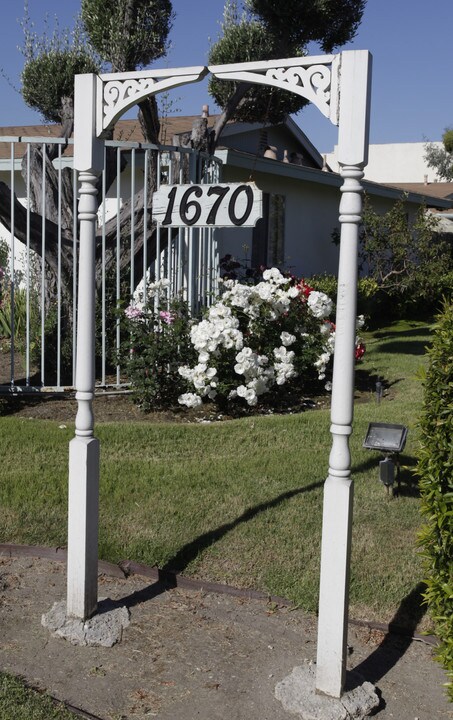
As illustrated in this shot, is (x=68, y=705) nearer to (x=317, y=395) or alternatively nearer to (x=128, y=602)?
(x=128, y=602)

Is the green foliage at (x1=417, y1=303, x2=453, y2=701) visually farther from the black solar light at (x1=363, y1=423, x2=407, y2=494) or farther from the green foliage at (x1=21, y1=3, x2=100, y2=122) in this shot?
the green foliage at (x1=21, y1=3, x2=100, y2=122)

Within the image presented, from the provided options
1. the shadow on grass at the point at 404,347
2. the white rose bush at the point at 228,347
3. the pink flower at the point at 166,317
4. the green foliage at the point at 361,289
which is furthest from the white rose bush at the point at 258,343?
the green foliage at the point at 361,289

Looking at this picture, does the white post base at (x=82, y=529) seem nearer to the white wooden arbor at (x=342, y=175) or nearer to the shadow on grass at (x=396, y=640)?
the white wooden arbor at (x=342, y=175)

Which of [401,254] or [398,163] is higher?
[398,163]

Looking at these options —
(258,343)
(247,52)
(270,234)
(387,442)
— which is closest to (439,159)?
(270,234)

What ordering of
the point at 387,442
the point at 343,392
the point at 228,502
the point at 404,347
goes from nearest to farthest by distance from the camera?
the point at 343,392
the point at 387,442
the point at 228,502
the point at 404,347

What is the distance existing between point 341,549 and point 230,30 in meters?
10.6

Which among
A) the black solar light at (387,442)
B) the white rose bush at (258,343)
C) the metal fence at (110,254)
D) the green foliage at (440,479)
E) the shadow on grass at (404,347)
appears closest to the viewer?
the green foliage at (440,479)

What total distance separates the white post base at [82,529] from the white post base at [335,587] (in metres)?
1.17

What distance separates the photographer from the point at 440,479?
3.05 meters

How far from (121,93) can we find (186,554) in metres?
2.46

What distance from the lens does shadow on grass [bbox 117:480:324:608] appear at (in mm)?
4191

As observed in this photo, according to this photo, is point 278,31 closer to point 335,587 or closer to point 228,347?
point 228,347

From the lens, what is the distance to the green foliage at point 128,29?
10.7 m
